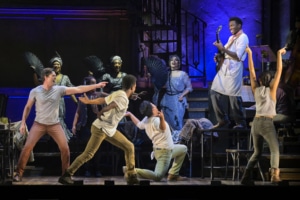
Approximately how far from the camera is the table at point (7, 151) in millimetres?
10445

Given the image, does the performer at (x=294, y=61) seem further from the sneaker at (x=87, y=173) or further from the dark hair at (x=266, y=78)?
the sneaker at (x=87, y=173)

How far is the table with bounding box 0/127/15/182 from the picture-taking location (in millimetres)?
10445

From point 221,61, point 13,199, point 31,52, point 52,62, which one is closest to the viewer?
point 13,199

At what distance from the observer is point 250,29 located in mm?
15719

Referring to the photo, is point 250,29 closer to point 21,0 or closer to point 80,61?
point 80,61

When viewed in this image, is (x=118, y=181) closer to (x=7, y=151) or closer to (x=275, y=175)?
(x=7, y=151)

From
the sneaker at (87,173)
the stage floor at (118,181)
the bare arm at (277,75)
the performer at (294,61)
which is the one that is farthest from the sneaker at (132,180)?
the performer at (294,61)

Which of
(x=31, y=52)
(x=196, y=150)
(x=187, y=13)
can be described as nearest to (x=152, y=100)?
(x=196, y=150)

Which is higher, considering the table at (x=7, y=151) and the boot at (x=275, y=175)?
the table at (x=7, y=151)

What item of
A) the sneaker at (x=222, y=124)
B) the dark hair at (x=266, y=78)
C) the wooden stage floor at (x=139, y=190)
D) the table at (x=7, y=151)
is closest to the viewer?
the wooden stage floor at (x=139, y=190)

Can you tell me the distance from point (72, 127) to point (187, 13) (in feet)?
13.9

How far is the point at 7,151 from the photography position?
1091 cm


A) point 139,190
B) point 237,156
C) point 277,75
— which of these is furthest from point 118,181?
point 277,75

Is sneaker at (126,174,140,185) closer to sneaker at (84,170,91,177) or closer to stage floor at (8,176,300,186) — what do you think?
stage floor at (8,176,300,186)
